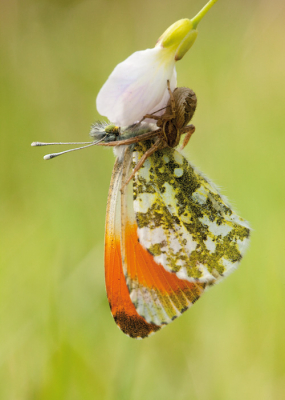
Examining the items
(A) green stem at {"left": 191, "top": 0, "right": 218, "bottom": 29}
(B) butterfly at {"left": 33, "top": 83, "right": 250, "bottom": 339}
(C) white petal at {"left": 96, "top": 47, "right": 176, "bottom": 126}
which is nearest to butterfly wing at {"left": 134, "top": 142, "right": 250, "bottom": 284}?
(B) butterfly at {"left": 33, "top": 83, "right": 250, "bottom": 339}

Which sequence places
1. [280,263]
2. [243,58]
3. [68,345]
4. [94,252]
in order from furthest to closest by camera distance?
[243,58] < [94,252] < [280,263] < [68,345]

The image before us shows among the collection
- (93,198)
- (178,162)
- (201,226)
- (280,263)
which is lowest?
(280,263)

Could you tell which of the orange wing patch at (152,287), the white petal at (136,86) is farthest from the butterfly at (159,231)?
the white petal at (136,86)

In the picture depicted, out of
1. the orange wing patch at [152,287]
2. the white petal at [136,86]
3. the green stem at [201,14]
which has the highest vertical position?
the white petal at [136,86]

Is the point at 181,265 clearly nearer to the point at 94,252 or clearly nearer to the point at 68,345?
the point at 68,345

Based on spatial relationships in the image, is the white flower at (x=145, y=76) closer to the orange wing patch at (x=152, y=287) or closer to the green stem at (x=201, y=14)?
the green stem at (x=201, y=14)

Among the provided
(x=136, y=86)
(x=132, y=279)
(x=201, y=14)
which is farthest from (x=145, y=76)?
(x=132, y=279)

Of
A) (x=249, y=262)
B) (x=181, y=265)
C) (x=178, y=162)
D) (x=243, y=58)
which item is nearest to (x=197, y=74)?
(x=243, y=58)

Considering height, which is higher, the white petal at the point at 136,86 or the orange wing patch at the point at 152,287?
the white petal at the point at 136,86

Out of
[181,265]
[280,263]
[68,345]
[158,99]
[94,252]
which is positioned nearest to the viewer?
[158,99]
